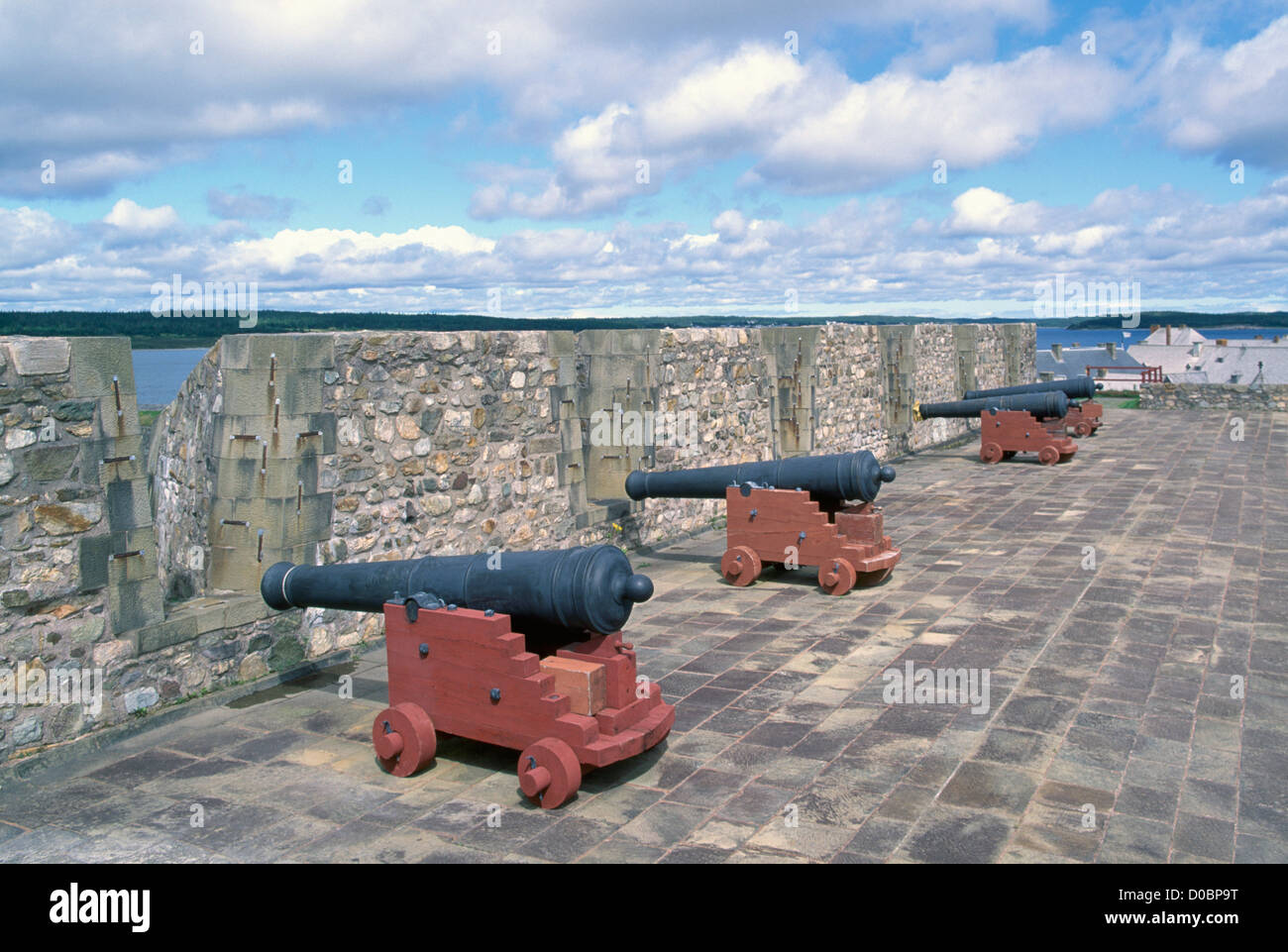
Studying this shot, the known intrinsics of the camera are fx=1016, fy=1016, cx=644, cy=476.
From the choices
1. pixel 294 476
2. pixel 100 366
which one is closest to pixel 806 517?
pixel 294 476

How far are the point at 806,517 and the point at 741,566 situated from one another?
0.60 m

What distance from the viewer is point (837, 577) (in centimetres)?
698

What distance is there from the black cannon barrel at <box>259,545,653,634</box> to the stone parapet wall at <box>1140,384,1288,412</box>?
70.2 feet

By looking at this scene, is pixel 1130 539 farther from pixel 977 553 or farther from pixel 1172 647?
pixel 1172 647

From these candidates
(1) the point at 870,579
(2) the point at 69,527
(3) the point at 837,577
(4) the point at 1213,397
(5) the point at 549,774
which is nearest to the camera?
(5) the point at 549,774

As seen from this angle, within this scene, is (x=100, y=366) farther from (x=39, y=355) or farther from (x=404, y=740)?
(x=404, y=740)

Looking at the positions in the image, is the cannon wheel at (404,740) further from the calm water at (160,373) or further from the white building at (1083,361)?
the white building at (1083,361)

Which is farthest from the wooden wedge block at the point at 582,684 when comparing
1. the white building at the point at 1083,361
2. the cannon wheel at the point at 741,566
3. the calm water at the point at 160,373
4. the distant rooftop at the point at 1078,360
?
the distant rooftop at the point at 1078,360

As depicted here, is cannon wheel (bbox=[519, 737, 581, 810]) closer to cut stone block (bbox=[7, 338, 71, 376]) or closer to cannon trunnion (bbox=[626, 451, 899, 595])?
cut stone block (bbox=[7, 338, 71, 376])

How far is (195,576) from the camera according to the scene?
583cm

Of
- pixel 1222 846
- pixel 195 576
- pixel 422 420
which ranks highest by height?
pixel 422 420

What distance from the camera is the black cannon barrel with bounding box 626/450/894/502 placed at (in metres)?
7.02
